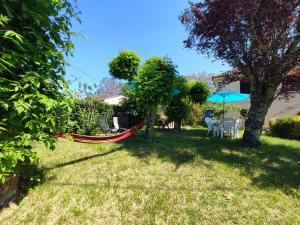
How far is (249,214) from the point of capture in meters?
3.25

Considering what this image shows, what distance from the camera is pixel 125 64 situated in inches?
502

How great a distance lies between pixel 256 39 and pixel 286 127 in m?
6.60

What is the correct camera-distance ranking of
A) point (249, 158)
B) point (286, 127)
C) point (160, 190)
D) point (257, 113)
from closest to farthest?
point (160, 190) < point (249, 158) < point (257, 113) < point (286, 127)

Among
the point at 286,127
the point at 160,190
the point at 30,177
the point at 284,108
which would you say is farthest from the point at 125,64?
the point at 284,108

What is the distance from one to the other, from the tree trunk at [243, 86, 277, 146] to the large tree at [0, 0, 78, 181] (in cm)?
689

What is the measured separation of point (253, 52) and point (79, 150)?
22.7ft

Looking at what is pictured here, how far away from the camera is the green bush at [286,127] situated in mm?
10911

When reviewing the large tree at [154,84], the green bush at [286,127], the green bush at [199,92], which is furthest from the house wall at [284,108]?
the large tree at [154,84]

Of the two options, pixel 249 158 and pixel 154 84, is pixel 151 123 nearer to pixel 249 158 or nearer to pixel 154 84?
pixel 154 84

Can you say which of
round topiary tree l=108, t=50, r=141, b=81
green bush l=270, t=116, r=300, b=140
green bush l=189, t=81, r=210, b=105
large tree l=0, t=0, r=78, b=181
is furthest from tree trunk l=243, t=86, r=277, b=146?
round topiary tree l=108, t=50, r=141, b=81

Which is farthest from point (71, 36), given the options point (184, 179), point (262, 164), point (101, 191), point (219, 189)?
point (262, 164)

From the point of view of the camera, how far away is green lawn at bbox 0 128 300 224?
3188mm

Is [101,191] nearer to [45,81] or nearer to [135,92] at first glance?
[45,81]

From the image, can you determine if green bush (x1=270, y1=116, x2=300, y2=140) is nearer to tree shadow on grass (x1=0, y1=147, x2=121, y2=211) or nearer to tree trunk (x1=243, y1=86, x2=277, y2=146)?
tree trunk (x1=243, y1=86, x2=277, y2=146)
